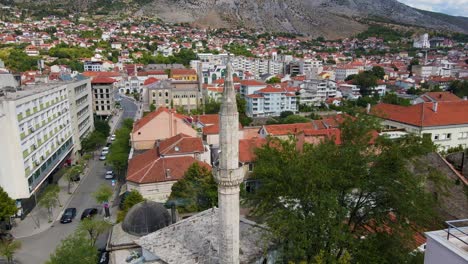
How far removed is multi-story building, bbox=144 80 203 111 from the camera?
7162 centimetres

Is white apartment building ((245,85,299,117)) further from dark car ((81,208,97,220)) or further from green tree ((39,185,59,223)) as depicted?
green tree ((39,185,59,223))

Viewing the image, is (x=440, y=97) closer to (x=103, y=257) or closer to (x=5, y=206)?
(x=103, y=257)

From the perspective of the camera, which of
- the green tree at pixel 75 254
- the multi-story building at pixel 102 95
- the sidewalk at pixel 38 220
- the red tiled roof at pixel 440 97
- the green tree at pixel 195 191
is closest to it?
the green tree at pixel 75 254

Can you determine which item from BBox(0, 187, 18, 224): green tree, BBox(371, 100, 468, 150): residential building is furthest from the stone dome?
BBox(371, 100, 468, 150): residential building

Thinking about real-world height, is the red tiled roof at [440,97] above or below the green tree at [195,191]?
above

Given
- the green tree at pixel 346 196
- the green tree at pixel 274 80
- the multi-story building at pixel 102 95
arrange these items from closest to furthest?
the green tree at pixel 346 196 → the multi-story building at pixel 102 95 → the green tree at pixel 274 80

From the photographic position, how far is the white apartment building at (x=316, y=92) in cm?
8550

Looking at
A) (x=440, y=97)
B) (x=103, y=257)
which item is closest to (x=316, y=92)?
(x=440, y=97)

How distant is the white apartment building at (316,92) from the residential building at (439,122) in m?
37.4

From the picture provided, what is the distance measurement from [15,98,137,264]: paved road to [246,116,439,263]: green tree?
17.0 m

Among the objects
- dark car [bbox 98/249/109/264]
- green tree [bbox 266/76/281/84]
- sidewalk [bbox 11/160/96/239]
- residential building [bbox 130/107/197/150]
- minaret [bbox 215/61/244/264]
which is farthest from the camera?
green tree [bbox 266/76/281/84]

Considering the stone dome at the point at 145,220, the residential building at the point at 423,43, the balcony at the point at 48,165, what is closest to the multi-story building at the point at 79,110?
the balcony at the point at 48,165

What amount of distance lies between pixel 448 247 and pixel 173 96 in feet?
223

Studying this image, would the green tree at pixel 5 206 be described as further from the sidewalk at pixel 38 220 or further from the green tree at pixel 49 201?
the green tree at pixel 49 201
